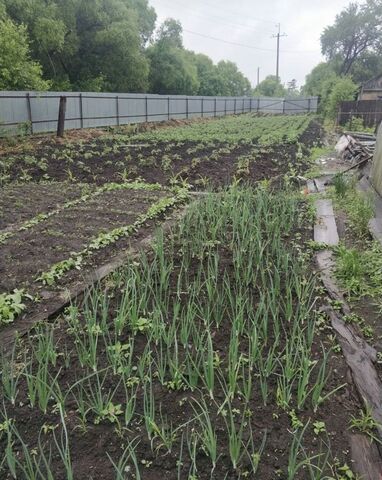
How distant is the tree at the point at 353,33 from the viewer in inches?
1998

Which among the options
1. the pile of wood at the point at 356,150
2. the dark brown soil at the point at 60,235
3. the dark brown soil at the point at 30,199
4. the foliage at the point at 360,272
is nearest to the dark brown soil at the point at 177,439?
the foliage at the point at 360,272

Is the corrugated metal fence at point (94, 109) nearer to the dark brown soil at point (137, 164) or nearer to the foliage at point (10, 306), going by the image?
the dark brown soil at point (137, 164)

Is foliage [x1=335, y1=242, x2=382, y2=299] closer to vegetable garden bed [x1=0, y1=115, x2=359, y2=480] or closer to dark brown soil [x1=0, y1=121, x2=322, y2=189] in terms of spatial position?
vegetable garden bed [x1=0, y1=115, x2=359, y2=480]

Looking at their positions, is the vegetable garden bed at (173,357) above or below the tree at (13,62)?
below

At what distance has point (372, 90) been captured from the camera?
29.2 metres

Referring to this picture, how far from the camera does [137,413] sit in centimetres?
207

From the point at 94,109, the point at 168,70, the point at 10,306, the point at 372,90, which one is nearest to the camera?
the point at 10,306

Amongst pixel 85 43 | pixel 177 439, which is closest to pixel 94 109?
pixel 85 43

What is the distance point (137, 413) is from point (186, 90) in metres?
41.2

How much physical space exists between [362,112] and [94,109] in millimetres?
12613

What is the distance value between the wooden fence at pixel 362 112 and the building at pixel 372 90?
23.0ft

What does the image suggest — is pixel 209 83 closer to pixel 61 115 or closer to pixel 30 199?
pixel 61 115

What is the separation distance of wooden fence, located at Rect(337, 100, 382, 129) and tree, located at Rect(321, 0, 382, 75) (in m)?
33.7

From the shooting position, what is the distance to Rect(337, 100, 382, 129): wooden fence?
65.4ft
